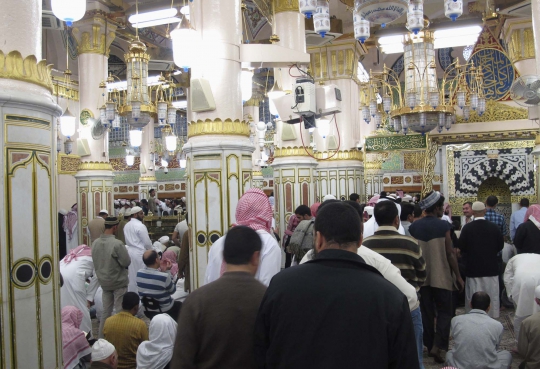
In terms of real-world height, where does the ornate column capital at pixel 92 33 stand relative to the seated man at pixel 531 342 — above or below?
above

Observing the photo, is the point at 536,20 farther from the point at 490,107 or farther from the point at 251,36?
the point at 251,36

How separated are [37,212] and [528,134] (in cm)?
946

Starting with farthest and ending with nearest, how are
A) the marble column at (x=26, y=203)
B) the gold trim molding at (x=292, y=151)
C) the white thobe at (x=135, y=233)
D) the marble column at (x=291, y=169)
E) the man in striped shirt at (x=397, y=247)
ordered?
1. the gold trim molding at (x=292, y=151)
2. the marble column at (x=291, y=169)
3. the white thobe at (x=135, y=233)
4. the man in striped shirt at (x=397, y=247)
5. the marble column at (x=26, y=203)

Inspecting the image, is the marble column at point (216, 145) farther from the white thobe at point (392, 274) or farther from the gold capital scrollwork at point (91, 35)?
the gold capital scrollwork at point (91, 35)

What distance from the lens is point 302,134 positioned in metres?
8.04

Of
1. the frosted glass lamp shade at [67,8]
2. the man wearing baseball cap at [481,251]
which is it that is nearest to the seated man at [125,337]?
the frosted glass lamp shade at [67,8]

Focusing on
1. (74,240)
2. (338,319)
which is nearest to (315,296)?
(338,319)

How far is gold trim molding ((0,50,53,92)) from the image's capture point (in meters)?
2.66

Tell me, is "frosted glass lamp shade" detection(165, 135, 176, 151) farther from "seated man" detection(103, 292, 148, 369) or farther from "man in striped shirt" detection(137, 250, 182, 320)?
"seated man" detection(103, 292, 148, 369)

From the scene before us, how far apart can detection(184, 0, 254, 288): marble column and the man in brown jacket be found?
2.97 meters

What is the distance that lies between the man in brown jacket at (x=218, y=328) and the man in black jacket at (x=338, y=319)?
0.63 feet

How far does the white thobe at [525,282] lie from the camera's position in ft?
12.7

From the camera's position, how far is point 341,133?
33.1ft

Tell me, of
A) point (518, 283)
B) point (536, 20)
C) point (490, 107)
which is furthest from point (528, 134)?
point (518, 283)
